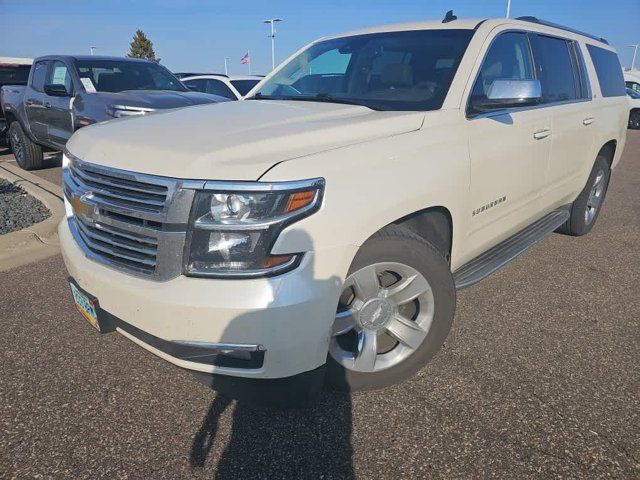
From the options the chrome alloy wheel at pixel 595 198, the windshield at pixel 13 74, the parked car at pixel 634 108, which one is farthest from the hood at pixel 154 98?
the parked car at pixel 634 108

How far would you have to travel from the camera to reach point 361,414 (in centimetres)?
226

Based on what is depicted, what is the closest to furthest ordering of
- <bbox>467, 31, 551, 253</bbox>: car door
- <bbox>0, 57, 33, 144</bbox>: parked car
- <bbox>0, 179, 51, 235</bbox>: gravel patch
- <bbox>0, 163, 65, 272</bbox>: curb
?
<bbox>467, 31, 551, 253</bbox>: car door
<bbox>0, 163, 65, 272</bbox>: curb
<bbox>0, 179, 51, 235</bbox>: gravel patch
<bbox>0, 57, 33, 144</bbox>: parked car

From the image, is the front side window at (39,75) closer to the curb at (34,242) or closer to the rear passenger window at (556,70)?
the curb at (34,242)

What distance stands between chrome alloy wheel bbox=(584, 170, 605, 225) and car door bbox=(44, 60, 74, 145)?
→ 663cm

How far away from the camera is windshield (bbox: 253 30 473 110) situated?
275 cm

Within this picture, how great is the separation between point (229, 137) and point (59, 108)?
237 inches

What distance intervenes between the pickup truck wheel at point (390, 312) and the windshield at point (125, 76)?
19.6 ft

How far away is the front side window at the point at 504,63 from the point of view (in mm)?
2789

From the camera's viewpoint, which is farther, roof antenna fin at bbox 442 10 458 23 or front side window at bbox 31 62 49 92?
front side window at bbox 31 62 49 92

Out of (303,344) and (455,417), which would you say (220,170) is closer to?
(303,344)

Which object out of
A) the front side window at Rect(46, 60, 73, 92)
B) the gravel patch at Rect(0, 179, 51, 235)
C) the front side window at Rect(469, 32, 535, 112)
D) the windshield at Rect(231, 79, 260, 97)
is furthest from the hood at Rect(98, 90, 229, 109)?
the front side window at Rect(469, 32, 535, 112)

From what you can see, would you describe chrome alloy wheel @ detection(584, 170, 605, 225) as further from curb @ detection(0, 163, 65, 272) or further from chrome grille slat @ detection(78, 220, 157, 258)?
curb @ detection(0, 163, 65, 272)

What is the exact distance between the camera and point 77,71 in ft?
22.1

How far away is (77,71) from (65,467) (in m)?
6.33
